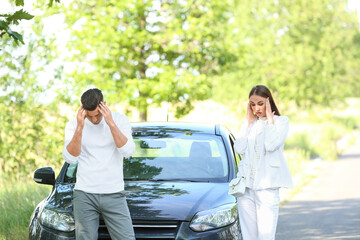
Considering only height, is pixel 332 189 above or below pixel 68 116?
below

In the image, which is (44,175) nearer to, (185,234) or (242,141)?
(185,234)

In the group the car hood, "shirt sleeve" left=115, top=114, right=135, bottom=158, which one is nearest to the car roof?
the car hood

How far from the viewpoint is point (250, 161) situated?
5477mm

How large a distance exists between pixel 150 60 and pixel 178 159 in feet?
38.7

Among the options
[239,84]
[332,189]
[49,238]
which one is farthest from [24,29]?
[239,84]

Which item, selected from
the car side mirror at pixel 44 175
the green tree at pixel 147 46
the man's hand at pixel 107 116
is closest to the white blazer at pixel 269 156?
the man's hand at pixel 107 116

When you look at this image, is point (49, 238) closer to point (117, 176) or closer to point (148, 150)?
point (117, 176)

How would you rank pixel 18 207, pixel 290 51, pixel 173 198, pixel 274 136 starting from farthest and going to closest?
pixel 290 51
pixel 18 207
pixel 173 198
pixel 274 136

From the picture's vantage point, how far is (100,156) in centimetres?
493

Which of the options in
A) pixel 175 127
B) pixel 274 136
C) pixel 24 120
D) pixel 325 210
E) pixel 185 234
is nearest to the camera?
pixel 185 234

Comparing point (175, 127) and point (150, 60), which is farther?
point (150, 60)

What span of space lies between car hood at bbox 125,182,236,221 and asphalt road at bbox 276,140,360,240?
311 cm

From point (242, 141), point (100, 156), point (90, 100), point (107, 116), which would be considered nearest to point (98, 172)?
point (100, 156)

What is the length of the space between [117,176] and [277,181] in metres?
1.25
